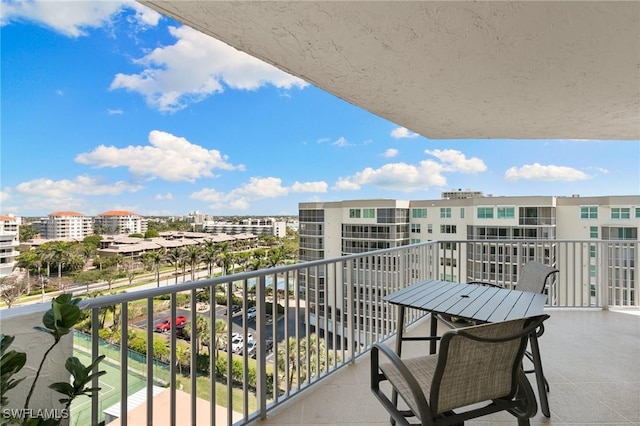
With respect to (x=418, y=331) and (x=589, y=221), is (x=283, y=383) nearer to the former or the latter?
(x=418, y=331)

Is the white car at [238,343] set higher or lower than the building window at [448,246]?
lower

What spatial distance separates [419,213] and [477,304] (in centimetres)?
1428

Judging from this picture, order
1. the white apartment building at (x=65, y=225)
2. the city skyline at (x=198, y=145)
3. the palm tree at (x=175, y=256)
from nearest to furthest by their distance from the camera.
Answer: the white apartment building at (x=65, y=225) < the palm tree at (x=175, y=256) < the city skyline at (x=198, y=145)

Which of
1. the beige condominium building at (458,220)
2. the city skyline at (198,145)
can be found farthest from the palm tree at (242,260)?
the beige condominium building at (458,220)

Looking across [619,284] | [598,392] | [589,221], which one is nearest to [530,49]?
[598,392]

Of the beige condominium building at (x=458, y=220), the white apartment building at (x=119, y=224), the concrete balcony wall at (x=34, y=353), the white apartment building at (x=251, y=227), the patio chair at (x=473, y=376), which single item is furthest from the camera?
the beige condominium building at (x=458, y=220)

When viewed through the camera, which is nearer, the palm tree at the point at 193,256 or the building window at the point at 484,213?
the palm tree at the point at 193,256

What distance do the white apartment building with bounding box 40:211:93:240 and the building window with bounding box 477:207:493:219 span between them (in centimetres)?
1480

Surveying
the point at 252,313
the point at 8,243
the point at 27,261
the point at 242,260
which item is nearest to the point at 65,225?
the point at 27,261

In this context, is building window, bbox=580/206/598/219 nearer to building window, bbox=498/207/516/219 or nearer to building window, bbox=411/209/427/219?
building window, bbox=498/207/516/219

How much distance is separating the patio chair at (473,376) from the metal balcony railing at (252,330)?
987mm

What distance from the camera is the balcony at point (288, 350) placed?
1.43 metres

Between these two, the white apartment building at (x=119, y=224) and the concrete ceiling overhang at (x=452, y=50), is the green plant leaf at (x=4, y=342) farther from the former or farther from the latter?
the white apartment building at (x=119, y=224)

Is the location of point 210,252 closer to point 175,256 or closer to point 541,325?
point 175,256
